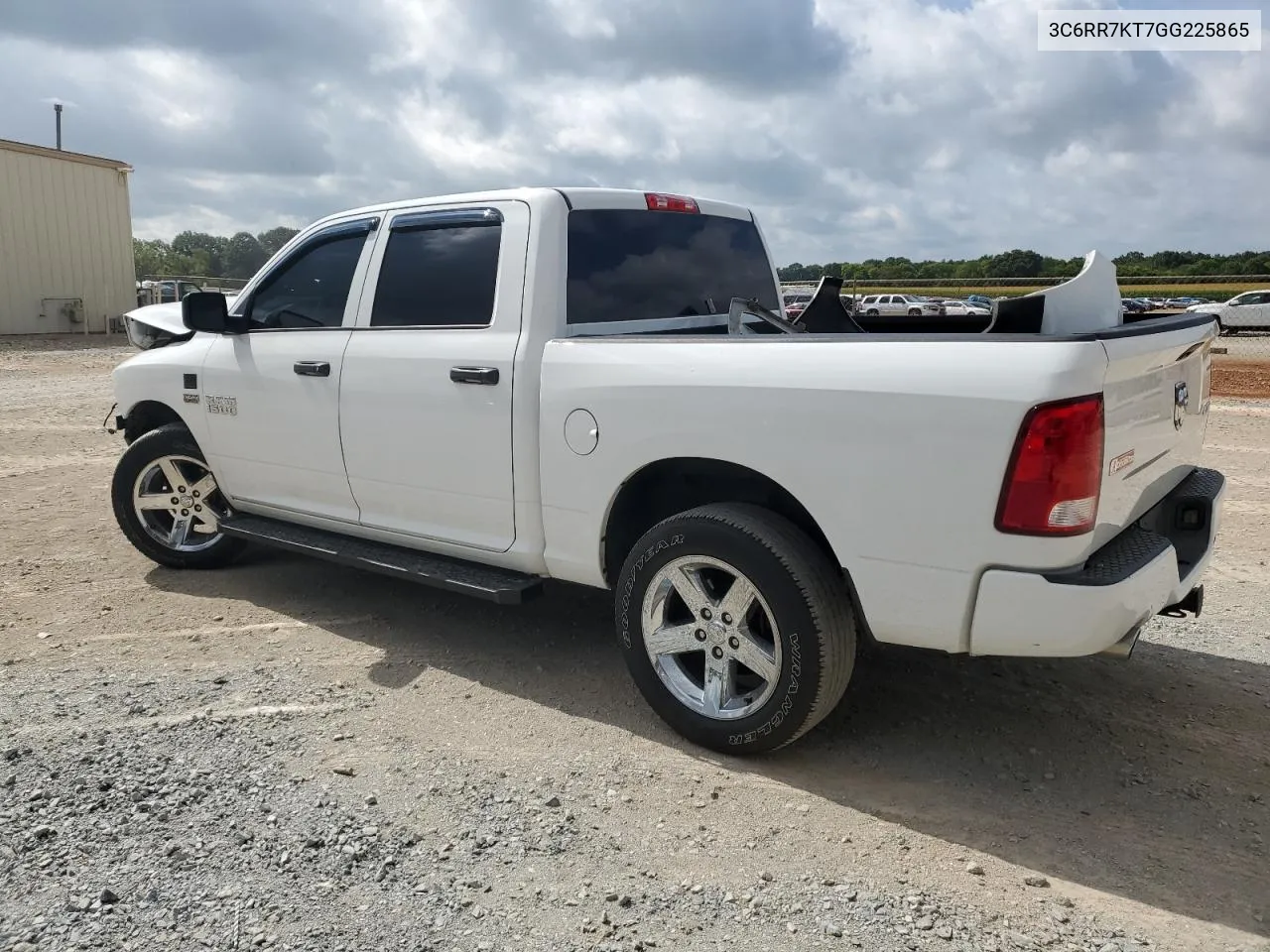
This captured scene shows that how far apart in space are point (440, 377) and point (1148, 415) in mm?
2585

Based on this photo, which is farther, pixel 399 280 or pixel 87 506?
pixel 87 506

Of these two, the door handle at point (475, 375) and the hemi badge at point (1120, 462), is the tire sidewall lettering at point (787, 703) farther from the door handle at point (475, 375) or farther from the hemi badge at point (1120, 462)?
the door handle at point (475, 375)

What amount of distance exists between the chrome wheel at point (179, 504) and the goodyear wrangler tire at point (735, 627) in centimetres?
300

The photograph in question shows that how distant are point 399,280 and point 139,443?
6.87ft

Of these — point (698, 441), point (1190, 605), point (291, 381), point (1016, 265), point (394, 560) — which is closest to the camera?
point (698, 441)

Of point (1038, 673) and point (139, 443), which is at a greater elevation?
point (139, 443)

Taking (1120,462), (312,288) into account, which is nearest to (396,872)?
(1120,462)

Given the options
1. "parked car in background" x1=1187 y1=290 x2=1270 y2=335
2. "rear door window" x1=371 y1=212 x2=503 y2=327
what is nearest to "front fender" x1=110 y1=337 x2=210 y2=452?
"rear door window" x1=371 y1=212 x2=503 y2=327

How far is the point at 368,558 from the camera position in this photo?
176 inches

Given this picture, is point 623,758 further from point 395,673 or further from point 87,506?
point 87,506

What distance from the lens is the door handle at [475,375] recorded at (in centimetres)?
393

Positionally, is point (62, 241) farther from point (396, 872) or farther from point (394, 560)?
point (396, 872)

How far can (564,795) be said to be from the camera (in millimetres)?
3262

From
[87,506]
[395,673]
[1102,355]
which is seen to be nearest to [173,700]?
[395,673]
